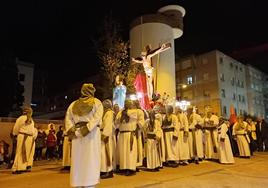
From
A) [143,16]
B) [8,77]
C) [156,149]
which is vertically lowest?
[156,149]

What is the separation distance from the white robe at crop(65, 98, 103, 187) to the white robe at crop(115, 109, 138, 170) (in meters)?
2.59

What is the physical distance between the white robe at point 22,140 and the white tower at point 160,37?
15.6 metres

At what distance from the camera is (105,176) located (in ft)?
24.4

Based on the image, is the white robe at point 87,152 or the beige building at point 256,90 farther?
the beige building at point 256,90

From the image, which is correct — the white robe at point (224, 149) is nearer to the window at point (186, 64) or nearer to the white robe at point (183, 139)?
the white robe at point (183, 139)

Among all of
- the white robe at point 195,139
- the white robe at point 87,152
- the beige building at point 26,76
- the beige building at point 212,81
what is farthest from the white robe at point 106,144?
the beige building at point 26,76

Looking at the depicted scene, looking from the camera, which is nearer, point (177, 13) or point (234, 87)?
point (177, 13)

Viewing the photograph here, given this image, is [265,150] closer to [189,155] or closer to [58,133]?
[189,155]

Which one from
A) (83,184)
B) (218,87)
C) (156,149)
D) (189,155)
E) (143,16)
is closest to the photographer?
(83,184)

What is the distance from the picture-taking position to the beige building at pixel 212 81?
39.6 meters

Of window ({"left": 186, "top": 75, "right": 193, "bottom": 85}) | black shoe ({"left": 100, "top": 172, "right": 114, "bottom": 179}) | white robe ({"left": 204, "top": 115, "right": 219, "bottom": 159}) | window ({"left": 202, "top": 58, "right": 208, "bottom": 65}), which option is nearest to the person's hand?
black shoe ({"left": 100, "top": 172, "right": 114, "bottom": 179})

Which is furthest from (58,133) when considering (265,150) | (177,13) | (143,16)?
(177,13)

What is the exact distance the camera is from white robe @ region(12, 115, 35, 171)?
870 centimetres

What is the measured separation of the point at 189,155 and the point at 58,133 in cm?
635
